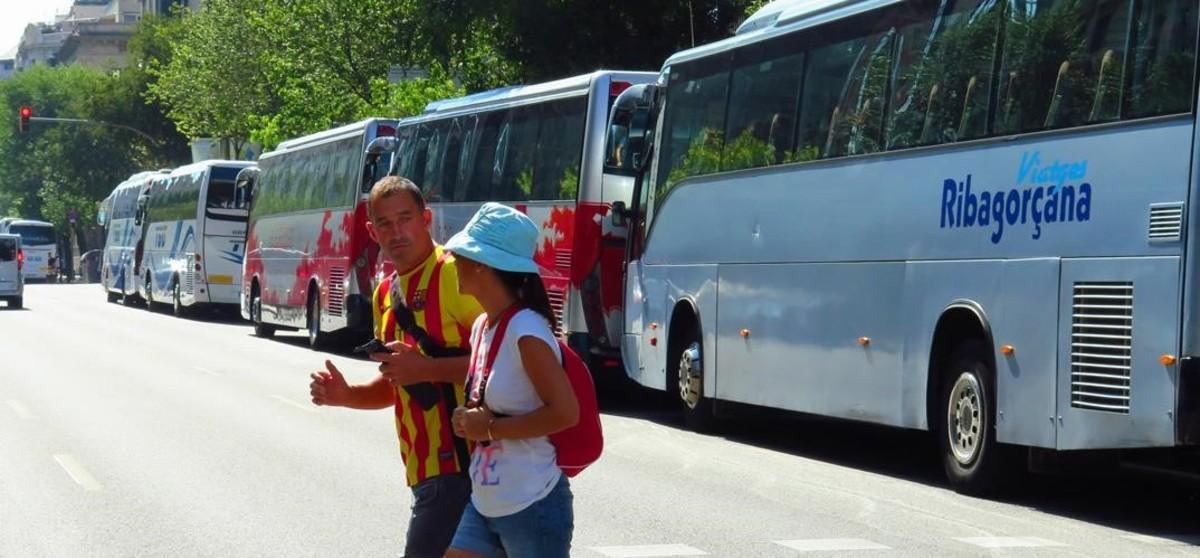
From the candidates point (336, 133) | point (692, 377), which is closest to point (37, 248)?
point (336, 133)

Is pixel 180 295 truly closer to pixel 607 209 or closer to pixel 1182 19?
pixel 607 209

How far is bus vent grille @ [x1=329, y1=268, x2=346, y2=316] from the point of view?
2842 centimetres

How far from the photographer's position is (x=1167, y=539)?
1065 cm

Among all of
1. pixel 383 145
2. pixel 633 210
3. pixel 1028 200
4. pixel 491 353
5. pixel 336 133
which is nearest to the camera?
pixel 491 353

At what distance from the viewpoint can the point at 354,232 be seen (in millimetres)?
27875

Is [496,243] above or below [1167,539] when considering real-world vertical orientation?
above

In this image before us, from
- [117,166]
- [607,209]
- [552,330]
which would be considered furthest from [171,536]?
[117,166]

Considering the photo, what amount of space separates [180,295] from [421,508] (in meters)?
40.1

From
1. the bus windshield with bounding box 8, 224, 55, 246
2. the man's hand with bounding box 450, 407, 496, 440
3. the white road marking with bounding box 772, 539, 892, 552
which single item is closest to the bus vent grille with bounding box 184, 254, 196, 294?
the white road marking with bounding box 772, 539, 892, 552

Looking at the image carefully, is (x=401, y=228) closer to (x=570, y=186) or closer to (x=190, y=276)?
(x=570, y=186)

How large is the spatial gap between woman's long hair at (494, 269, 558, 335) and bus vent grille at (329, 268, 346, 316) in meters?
23.4

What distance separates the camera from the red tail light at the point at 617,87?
62.6ft

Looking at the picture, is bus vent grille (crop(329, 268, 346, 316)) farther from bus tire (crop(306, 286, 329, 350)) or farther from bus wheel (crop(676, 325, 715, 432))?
bus wheel (crop(676, 325, 715, 432))

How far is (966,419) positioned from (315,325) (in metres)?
19.3
